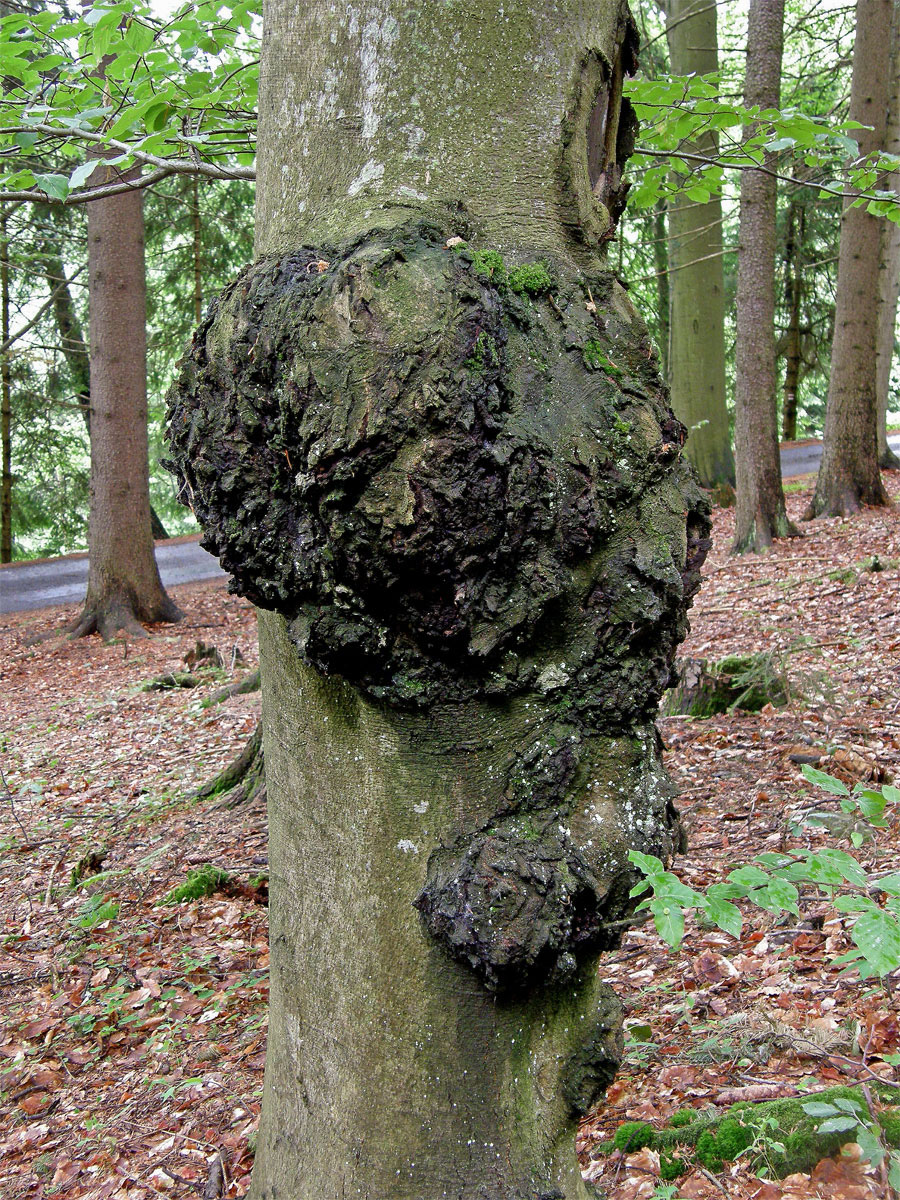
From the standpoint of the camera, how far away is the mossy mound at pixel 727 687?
525cm

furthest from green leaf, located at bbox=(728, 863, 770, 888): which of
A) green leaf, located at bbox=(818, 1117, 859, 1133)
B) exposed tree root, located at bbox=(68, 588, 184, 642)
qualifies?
exposed tree root, located at bbox=(68, 588, 184, 642)

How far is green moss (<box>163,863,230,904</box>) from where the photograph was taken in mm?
4109

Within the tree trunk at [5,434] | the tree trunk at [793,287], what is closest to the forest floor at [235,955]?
the tree trunk at [5,434]

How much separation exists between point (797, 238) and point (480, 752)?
21.3 m

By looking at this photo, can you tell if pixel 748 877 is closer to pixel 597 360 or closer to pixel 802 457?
pixel 597 360

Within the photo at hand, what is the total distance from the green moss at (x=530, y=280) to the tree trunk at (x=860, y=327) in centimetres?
1025

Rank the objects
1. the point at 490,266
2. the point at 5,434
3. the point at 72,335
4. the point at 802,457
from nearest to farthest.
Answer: the point at 490,266 < the point at 5,434 < the point at 72,335 < the point at 802,457

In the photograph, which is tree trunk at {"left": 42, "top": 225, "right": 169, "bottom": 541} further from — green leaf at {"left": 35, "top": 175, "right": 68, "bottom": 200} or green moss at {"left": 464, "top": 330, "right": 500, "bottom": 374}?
green moss at {"left": 464, "top": 330, "right": 500, "bottom": 374}

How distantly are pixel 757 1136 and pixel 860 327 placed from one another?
1057 cm

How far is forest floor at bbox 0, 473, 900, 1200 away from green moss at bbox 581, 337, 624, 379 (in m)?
1.72

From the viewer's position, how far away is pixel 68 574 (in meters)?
16.8

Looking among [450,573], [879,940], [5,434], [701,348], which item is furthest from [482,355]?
[5,434]

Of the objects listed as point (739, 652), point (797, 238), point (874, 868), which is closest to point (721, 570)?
point (739, 652)

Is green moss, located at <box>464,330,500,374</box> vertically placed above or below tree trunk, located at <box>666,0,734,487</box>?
below
